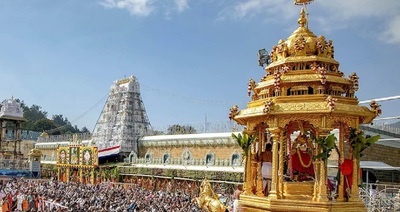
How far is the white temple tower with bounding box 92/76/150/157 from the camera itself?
44.0 metres

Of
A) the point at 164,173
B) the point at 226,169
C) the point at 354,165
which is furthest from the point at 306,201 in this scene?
the point at 164,173

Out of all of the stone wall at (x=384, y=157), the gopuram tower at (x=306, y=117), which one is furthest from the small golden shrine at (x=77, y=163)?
the gopuram tower at (x=306, y=117)

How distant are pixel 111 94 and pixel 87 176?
12.0 meters

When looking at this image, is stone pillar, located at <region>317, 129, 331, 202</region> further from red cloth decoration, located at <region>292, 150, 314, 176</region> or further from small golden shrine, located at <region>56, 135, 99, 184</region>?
small golden shrine, located at <region>56, 135, 99, 184</region>

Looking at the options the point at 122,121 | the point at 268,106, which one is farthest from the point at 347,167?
the point at 122,121

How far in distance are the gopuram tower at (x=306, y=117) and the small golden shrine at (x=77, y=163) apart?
34.3 meters

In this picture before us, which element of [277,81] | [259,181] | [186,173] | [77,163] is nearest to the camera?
[277,81]

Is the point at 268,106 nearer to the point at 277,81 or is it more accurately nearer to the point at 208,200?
the point at 277,81

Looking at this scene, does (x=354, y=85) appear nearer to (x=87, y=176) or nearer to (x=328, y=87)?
(x=328, y=87)

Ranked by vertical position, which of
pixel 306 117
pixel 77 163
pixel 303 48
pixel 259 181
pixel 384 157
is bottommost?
pixel 77 163

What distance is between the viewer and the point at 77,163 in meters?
41.8

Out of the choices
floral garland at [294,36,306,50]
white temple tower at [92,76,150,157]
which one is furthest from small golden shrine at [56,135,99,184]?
floral garland at [294,36,306,50]

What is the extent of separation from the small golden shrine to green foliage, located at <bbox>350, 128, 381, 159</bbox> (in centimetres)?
3520

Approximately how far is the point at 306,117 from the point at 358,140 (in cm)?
113
